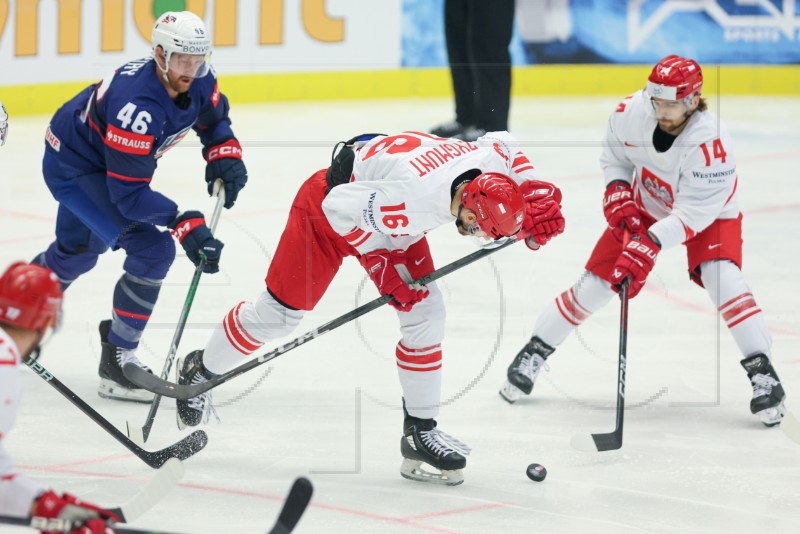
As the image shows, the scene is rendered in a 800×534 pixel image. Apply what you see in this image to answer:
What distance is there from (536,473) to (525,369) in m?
0.70

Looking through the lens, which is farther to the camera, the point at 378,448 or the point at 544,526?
the point at 378,448

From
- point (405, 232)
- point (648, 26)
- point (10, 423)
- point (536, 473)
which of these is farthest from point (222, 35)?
point (10, 423)

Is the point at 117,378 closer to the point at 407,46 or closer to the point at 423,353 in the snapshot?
the point at 423,353

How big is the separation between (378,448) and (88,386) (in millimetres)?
1047

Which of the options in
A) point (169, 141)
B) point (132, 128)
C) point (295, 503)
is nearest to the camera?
point (295, 503)

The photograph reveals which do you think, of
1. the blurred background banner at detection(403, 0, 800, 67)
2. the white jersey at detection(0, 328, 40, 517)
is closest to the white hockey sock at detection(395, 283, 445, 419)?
the white jersey at detection(0, 328, 40, 517)

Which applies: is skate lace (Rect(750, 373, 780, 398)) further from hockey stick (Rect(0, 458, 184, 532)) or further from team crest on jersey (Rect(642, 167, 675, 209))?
hockey stick (Rect(0, 458, 184, 532))

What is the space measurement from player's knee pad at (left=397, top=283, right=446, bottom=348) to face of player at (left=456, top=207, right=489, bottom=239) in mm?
Answer: 242

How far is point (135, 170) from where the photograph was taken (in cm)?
357

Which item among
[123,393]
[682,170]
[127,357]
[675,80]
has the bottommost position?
[123,393]

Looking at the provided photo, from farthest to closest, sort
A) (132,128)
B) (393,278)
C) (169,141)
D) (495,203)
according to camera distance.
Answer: (169,141)
(132,128)
(393,278)
(495,203)

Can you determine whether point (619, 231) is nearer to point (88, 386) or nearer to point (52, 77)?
point (88, 386)

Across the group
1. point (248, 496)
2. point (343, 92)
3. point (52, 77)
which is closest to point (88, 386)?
point (248, 496)

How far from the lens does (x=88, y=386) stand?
3.99m
